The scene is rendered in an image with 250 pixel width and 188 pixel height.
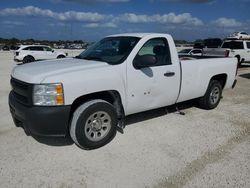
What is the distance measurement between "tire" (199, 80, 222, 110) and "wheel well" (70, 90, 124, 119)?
270 centimetres

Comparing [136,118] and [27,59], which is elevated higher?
[27,59]

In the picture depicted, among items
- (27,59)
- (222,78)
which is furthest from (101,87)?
(27,59)

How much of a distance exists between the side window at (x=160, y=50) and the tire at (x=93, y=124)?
1.46 metres

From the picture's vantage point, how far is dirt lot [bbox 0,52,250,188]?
342cm

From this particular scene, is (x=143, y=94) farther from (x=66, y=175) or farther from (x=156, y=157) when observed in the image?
(x=66, y=175)

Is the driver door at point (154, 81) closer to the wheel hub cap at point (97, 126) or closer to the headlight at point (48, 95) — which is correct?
the wheel hub cap at point (97, 126)

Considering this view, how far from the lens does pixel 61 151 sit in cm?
419

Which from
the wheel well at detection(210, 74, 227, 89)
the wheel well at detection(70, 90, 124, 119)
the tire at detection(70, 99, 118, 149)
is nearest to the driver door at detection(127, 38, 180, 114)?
the wheel well at detection(70, 90, 124, 119)

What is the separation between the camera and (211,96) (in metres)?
6.57

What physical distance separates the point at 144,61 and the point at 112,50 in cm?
78

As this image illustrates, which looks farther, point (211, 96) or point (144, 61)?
point (211, 96)

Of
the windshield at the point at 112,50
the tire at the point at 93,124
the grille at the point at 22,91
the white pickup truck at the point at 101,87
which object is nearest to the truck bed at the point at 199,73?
the white pickup truck at the point at 101,87

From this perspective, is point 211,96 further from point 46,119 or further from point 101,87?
point 46,119

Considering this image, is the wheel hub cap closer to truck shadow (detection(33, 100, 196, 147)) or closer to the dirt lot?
the dirt lot
